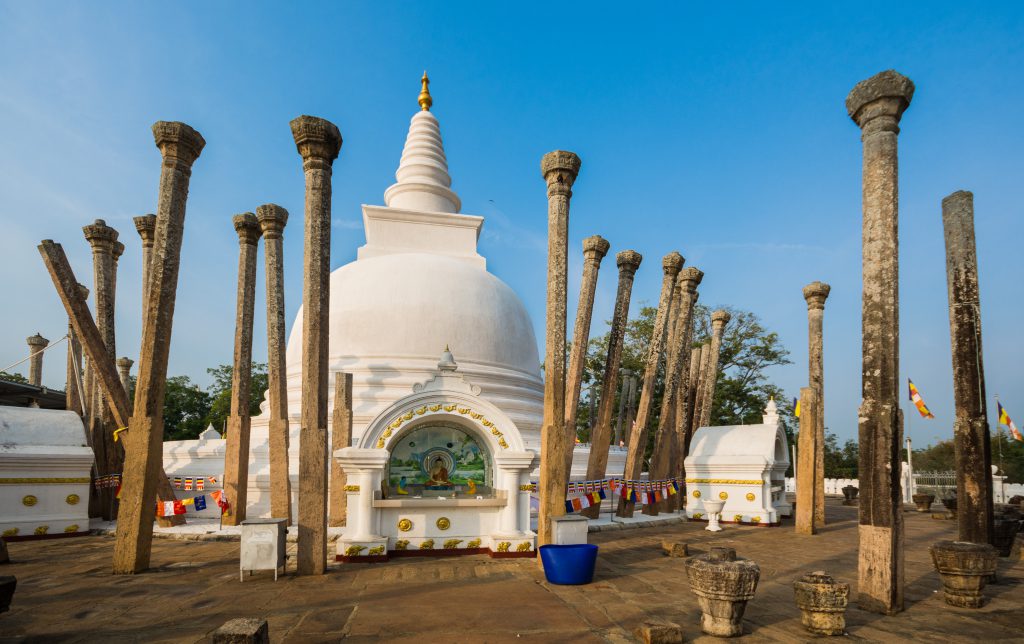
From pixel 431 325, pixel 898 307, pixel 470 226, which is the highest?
pixel 470 226

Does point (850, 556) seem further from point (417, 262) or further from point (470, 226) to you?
point (470, 226)

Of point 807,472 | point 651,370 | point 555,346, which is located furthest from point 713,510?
point 555,346

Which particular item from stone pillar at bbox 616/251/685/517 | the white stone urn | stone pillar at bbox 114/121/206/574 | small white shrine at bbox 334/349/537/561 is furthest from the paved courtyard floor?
stone pillar at bbox 616/251/685/517

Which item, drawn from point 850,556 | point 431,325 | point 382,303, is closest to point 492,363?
point 431,325

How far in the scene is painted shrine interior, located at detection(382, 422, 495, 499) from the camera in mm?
11727

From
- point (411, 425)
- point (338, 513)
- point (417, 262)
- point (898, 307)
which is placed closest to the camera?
point (898, 307)

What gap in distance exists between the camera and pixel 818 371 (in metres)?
16.2

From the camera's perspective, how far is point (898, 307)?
7.54m

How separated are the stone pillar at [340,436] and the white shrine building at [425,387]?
941 millimetres

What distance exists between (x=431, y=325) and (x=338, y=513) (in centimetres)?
710

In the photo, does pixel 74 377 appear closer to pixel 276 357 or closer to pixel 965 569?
pixel 276 357

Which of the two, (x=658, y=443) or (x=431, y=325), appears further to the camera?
(x=431, y=325)

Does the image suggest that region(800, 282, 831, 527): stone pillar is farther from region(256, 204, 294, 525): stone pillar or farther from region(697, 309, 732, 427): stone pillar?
region(256, 204, 294, 525): stone pillar

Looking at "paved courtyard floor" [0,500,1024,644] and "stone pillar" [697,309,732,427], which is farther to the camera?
"stone pillar" [697,309,732,427]
